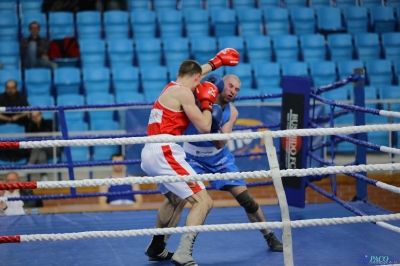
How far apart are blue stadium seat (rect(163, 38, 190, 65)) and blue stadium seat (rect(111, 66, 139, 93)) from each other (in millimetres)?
715

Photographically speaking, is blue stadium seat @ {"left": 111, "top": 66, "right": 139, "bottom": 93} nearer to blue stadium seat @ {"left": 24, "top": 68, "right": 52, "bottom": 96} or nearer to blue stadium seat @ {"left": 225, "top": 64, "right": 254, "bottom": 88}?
blue stadium seat @ {"left": 24, "top": 68, "right": 52, "bottom": 96}

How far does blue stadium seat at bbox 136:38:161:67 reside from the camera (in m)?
9.79

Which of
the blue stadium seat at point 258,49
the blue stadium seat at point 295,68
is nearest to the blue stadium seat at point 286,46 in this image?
the blue stadium seat at point 258,49

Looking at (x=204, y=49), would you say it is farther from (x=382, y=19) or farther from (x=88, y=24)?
(x=382, y=19)

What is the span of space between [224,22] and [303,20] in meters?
1.31

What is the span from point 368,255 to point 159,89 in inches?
202

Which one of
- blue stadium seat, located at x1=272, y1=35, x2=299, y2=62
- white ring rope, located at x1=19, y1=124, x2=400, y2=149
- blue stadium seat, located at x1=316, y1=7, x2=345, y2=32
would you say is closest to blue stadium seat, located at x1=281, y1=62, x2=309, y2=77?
blue stadium seat, located at x1=272, y1=35, x2=299, y2=62

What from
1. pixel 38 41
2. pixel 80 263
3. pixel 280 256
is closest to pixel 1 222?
pixel 80 263

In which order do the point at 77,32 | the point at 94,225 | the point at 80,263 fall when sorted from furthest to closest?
the point at 77,32
the point at 94,225
the point at 80,263

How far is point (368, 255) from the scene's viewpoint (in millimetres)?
4559

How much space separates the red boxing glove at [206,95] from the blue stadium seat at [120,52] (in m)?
5.42

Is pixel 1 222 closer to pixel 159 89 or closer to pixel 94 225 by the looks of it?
pixel 94 225

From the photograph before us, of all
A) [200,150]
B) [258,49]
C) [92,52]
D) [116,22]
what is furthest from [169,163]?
[116,22]

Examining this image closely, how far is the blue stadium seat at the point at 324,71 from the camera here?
9.73 meters
